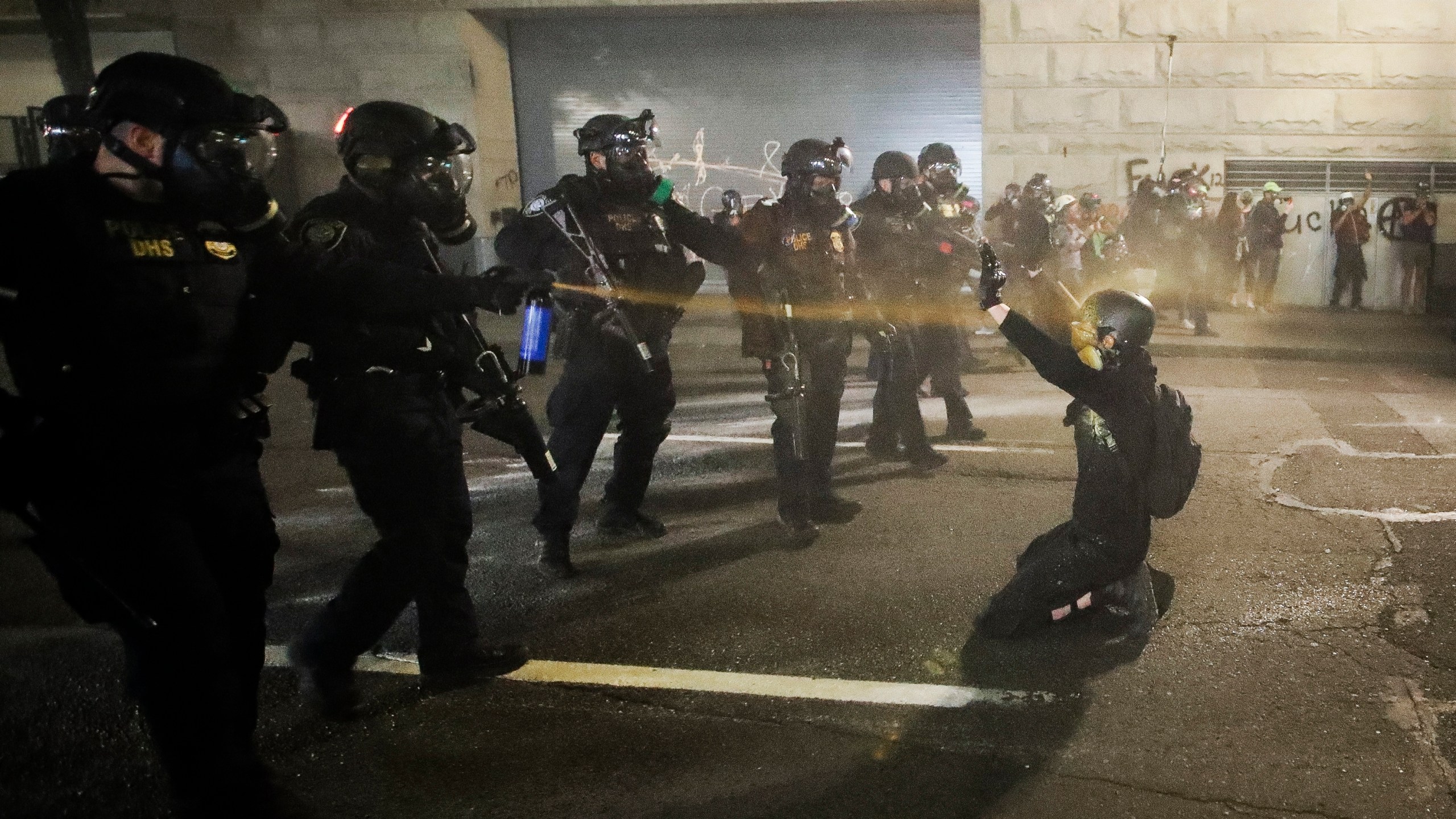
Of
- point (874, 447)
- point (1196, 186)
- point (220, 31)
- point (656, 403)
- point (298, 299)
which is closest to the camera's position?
point (298, 299)

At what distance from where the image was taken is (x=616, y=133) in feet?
15.6

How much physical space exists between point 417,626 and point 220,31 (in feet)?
46.8

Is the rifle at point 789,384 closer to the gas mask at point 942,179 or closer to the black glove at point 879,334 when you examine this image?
the black glove at point 879,334

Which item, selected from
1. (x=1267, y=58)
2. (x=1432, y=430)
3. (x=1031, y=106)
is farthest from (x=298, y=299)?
(x=1267, y=58)

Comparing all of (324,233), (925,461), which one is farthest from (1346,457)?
(324,233)

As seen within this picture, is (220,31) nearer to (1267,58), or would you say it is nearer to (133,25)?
(133,25)

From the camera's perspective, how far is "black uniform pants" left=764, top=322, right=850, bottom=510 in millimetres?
5328

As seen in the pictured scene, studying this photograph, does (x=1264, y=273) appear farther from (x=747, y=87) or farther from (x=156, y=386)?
(x=156, y=386)

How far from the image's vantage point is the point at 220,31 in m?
15.7

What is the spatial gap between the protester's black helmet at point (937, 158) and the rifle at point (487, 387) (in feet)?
17.2

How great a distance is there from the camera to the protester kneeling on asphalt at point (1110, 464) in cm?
383

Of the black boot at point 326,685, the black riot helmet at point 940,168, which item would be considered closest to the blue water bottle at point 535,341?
the black boot at point 326,685

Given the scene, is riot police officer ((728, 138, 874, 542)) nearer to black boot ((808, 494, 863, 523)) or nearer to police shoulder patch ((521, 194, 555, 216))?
black boot ((808, 494, 863, 523))

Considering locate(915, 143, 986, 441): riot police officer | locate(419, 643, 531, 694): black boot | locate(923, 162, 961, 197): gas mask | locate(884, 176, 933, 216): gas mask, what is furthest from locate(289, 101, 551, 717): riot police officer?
locate(923, 162, 961, 197): gas mask
